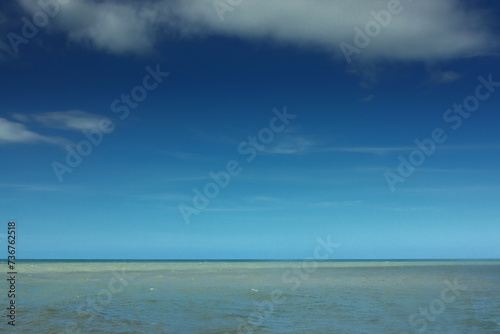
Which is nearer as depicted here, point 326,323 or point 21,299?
point 326,323

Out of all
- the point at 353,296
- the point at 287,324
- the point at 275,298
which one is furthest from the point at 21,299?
the point at 353,296

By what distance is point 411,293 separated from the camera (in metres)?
41.8

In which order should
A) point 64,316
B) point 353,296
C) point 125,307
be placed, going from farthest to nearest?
point 353,296 → point 125,307 → point 64,316

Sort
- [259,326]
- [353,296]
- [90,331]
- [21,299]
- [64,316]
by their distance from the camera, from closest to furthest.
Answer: [90,331], [259,326], [64,316], [21,299], [353,296]

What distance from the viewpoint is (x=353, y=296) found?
39.7m

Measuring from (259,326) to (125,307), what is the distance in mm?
12029

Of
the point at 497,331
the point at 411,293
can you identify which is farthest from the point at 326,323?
the point at 411,293

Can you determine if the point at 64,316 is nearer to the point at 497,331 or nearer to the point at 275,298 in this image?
the point at 275,298

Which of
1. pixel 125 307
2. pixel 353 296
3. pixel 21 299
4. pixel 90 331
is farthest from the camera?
pixel 353 296

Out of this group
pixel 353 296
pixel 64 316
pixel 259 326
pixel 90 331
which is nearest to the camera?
pixel 90 331

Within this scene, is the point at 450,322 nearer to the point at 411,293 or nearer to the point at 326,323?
the point at 326,323

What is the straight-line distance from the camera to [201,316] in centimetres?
2798

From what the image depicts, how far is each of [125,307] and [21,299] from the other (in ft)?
33.8

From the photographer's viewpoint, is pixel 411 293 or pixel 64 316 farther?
pixel 411 293
